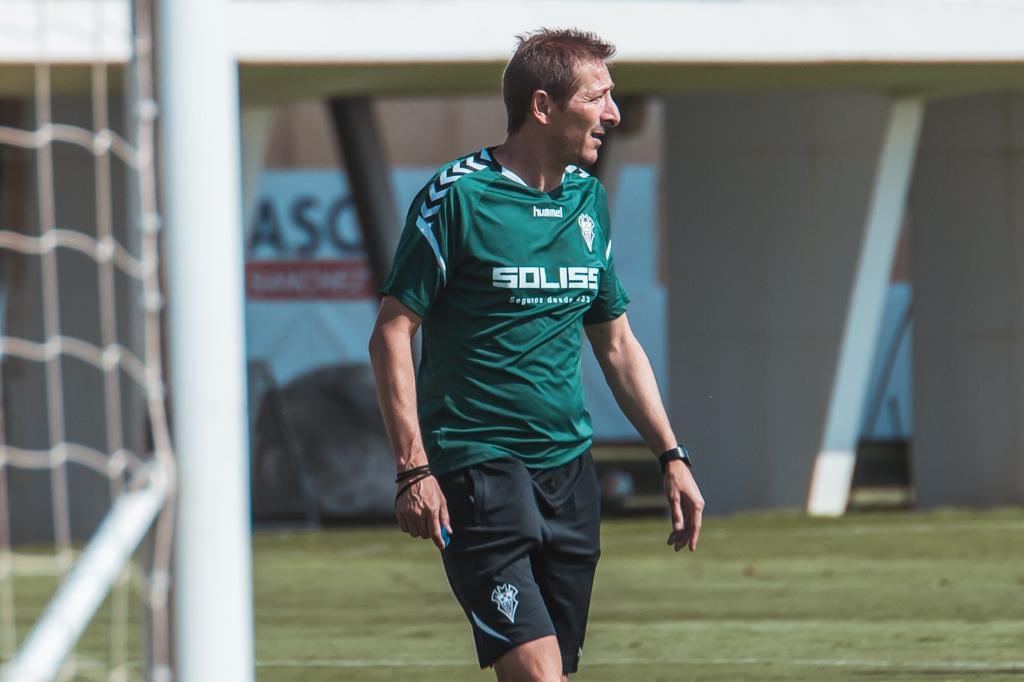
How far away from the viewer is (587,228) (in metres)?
4.89

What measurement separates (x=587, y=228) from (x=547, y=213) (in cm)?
14

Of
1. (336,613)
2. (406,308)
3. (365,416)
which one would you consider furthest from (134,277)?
(365,416)

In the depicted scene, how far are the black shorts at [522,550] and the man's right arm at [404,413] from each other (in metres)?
0.10

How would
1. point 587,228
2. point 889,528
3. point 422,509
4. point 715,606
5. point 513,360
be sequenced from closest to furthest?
point 422,509
point 513,360
point 587,228
point 715,606
point 889,528

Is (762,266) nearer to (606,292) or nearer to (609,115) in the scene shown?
(606,292)

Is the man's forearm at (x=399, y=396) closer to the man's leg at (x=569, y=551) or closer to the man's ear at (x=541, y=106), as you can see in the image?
the man's leg at (x=569, y=551)

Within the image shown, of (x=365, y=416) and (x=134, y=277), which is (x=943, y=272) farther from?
(x=134, y=277)

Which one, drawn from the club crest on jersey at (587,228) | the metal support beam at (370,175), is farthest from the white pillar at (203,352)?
the metal support beam at (370,175)

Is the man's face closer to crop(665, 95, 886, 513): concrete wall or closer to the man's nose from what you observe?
the man's nose

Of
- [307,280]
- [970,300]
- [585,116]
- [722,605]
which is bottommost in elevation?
[307,280]

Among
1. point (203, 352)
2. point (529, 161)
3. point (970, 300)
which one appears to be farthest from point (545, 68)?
point (970, 300)

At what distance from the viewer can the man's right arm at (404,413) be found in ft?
14.9

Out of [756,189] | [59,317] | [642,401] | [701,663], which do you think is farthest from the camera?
[756,189]

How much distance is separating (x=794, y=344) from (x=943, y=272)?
137 cm
